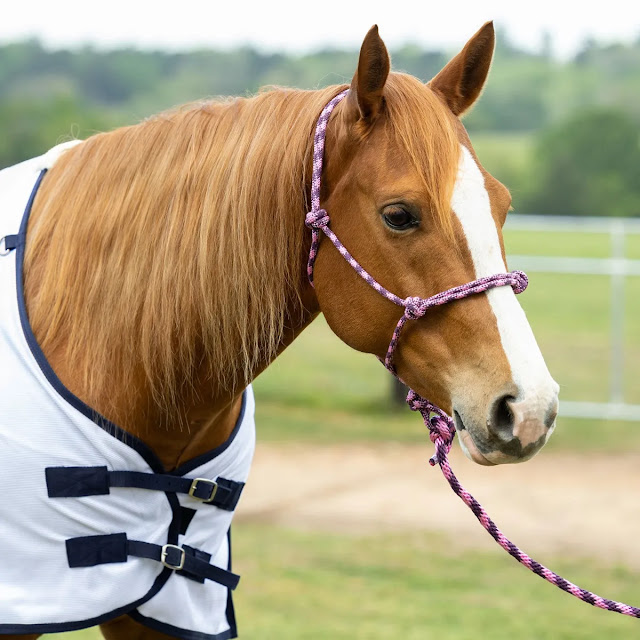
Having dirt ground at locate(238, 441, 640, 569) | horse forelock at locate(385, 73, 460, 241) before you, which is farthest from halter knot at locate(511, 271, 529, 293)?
dirt ground at locate(238, 441, 640, 569)

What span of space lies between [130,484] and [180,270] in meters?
0.47

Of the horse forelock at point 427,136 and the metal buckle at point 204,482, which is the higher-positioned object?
the horse forelock at point 427,136

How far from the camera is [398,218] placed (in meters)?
1.72

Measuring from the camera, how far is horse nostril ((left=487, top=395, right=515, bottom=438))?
5.23ft

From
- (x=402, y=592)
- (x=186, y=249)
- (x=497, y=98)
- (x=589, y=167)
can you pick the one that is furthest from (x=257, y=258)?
(x=497, y=98)

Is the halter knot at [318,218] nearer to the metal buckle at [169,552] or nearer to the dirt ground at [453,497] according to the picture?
the metal buckle at [169,552]

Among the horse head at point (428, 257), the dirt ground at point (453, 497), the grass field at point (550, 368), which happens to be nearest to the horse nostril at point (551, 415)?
the horse head at point (428, 257)

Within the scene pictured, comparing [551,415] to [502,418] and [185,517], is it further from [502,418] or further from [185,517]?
[185,517]

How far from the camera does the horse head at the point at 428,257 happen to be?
1.60 m

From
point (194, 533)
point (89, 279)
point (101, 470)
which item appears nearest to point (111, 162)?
point (89, 279)

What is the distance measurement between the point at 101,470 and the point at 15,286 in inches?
17.6

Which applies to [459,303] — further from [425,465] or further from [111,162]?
[425,465]

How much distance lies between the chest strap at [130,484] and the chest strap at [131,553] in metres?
0.11

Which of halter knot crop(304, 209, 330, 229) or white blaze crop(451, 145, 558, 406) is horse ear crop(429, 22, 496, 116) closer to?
white blaze crop(451, 145, 558, 406)
